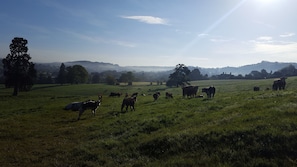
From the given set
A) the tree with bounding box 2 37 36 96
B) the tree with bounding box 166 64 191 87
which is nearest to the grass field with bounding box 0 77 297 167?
the tree with bounding box 2 37 36 96

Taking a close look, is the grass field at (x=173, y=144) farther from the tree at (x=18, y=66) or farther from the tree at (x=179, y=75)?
the tree at (x=179, y=75)

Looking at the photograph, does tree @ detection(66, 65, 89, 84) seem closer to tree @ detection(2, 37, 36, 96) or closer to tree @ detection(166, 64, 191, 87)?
tree @ detection(166, 64, 191, 87)

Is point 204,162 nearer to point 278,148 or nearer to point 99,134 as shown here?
point 278,148

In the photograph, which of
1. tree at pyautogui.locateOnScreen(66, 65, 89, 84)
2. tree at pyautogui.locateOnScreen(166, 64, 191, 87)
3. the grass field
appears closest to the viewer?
A: the grass field

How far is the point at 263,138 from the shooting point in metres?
9.95

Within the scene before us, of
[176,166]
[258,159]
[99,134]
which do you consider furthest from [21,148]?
[258,159]

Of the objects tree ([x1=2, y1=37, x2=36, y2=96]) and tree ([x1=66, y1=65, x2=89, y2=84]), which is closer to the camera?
tree ([x1=2, y1=37, x2=36, y2=96])

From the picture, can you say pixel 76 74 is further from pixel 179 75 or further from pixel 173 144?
pixel 173 144

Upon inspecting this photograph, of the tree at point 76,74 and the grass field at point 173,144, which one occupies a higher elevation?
the tree at point 76,74

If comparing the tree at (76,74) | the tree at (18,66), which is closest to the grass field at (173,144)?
the tree at (18,66)

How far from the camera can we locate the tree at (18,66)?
62.5m

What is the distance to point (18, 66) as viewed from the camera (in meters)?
63.5

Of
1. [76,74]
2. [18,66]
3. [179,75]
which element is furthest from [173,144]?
[76,74]

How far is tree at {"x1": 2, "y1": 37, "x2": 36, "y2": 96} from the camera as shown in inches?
2459
